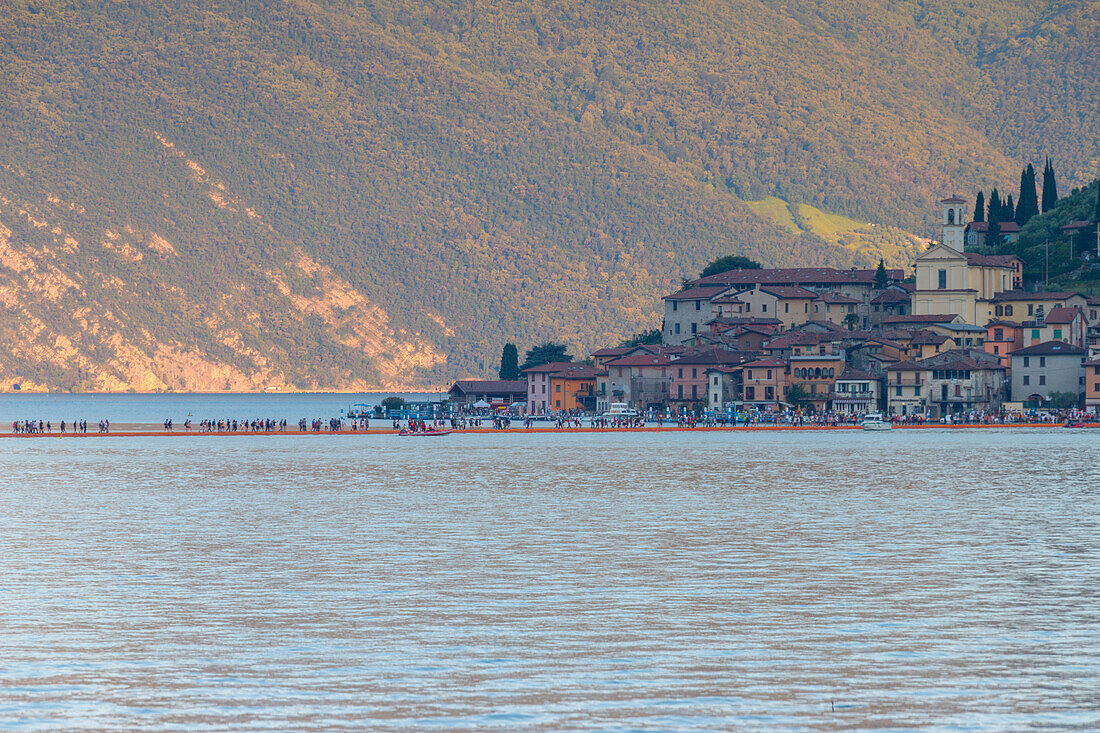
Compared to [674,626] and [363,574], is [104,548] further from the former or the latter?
[674,626]

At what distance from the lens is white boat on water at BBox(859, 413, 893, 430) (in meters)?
154

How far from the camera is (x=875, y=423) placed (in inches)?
6097

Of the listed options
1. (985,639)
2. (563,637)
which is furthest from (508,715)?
(985,639)

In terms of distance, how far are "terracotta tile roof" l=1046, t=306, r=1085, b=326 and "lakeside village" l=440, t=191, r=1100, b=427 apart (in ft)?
0.46

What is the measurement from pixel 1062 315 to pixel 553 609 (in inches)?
5819

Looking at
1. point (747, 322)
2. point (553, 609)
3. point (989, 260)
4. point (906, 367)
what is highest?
point (989, 260)

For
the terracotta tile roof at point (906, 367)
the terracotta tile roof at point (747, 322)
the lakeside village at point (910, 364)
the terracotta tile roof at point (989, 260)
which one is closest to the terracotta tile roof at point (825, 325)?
the lakeside village at point (910, 364)

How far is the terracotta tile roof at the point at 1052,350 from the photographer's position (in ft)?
535

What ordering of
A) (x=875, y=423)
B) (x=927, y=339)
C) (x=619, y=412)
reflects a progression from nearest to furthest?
1. (x=875, y=423)
2. (x=927, y=339)
3. (x=619, y=412)

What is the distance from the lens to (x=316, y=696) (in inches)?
907

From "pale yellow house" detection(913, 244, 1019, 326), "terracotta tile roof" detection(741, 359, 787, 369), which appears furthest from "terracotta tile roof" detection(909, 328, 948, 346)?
"terracotta tile roof" detection(741, 359, 787, 369)

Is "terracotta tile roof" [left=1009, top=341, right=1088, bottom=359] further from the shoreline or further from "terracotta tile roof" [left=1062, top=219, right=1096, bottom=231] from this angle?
"terracotta tile roof" [left=1062, top=219, right=1096, bottom=231]

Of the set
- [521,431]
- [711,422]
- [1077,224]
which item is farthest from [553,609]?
[1077,224]

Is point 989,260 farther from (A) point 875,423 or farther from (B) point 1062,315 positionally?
(A) point 875,423
